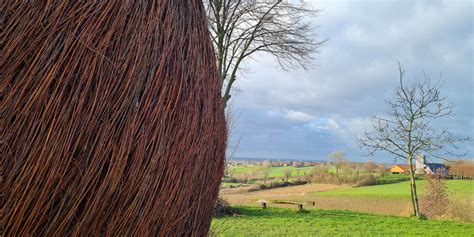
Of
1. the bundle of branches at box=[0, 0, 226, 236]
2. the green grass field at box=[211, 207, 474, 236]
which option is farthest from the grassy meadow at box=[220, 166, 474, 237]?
the bundle of branches at box=[0, 0, 226, 236]

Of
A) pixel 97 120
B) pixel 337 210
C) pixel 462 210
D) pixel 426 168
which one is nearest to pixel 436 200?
pixel 462 210

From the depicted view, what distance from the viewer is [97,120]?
57.6 inches

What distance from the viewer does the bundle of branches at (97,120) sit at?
4.47 ft

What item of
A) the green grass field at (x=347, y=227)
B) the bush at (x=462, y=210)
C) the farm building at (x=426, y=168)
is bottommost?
the green grass field at (x=347, y=227)

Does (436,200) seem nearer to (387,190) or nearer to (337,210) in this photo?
(337,210)

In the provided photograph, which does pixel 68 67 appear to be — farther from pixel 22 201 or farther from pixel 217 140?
pixel 217 140

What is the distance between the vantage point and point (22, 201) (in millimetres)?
1355

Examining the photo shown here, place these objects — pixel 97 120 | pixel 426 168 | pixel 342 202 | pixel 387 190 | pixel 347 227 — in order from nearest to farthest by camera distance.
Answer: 1. pixel 97 120
2. pixel 347 227
3. pixel 426 168
4. pixel 342 202
5. pixel 387 190

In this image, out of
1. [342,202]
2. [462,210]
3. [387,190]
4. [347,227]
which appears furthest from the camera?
[387,190]

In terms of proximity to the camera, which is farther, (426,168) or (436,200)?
(426,168)

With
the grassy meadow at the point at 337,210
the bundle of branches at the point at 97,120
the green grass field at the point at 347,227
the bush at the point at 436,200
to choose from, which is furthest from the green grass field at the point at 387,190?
the bundle of branches at the point at 97,120

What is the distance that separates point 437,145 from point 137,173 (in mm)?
19767

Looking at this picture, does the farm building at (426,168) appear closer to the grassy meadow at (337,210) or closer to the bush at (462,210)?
the grassy meadow at (337,210)

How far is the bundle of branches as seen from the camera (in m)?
1.36
